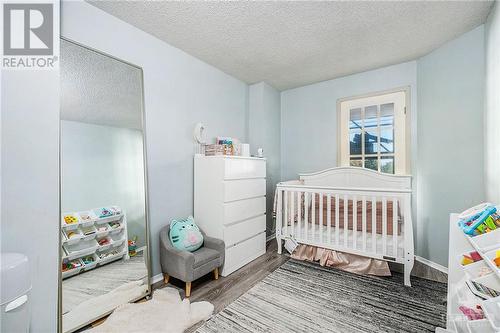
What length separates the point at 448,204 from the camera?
2.33 metres

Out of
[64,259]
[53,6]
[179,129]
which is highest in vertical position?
[53,6]

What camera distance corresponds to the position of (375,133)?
307 centimetres

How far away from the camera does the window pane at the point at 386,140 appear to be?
2.95 meters

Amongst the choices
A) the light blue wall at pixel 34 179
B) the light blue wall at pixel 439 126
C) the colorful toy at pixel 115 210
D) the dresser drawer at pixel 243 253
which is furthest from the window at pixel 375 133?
the light blue wall at pixel 34 179

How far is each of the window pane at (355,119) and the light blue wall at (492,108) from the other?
4.38ft

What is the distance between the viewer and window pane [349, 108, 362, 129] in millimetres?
3191

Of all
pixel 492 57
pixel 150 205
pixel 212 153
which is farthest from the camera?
pixel 212 153

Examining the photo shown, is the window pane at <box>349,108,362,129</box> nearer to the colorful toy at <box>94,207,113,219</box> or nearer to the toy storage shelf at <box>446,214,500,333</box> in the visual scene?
the toy storage shelf at <box>446,214,500,333</box>

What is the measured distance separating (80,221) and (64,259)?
0.26 metres

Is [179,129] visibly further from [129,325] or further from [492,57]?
[492,57]

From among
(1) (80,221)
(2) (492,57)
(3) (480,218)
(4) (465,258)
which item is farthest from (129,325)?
(2) (492,57)

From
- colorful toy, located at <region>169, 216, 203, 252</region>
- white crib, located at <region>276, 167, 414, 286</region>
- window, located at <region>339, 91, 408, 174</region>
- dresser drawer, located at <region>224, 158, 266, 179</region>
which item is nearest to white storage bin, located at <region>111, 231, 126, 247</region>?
colorful toy, located at <region>169, 216, 203, 252</region>

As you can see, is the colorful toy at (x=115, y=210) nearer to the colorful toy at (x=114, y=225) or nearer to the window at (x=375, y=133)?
the colorful toy at (x=114, y=225)

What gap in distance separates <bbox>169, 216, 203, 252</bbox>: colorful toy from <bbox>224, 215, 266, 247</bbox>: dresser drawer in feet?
0.94
